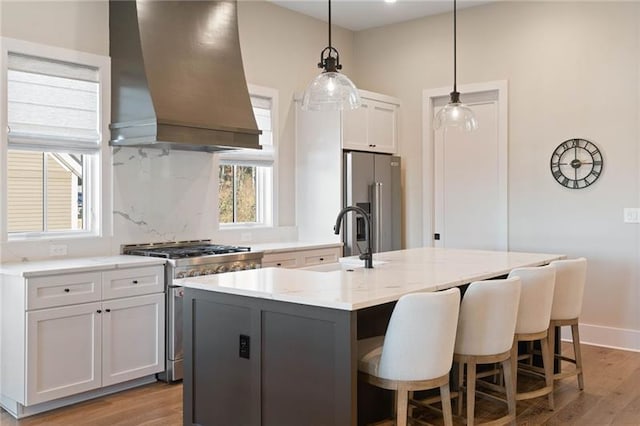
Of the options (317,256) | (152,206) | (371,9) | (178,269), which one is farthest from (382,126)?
(178,269)

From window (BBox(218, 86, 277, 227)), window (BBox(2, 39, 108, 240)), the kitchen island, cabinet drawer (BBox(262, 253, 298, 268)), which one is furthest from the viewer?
window (BBox(218, 86, 277, 227))

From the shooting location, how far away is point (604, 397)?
4.00 meters

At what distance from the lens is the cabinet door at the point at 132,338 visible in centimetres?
401

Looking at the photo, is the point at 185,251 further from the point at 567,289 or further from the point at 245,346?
the point at 567,289

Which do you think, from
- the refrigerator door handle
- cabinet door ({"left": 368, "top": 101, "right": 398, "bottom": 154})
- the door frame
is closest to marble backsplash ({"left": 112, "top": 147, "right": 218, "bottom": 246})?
the refrigerator door handle

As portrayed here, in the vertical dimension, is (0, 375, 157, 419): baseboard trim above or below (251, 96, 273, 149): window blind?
below

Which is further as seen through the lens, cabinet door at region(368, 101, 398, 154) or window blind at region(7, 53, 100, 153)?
cabinet door at region(368, 101, 398, 154)

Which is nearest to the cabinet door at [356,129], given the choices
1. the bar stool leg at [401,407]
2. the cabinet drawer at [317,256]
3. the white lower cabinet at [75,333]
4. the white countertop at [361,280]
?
the cabinet drawer at [317,256]

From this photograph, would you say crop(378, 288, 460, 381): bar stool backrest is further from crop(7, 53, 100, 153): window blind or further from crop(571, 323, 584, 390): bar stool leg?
crop(7, 53, 100, 153): window blind

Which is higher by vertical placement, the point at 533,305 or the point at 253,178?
the point at 253,178

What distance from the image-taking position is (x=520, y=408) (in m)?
3.76

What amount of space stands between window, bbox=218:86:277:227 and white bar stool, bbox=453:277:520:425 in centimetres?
310

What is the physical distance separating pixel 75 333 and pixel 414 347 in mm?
2287

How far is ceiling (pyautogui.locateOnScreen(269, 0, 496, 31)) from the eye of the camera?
5980 mm
